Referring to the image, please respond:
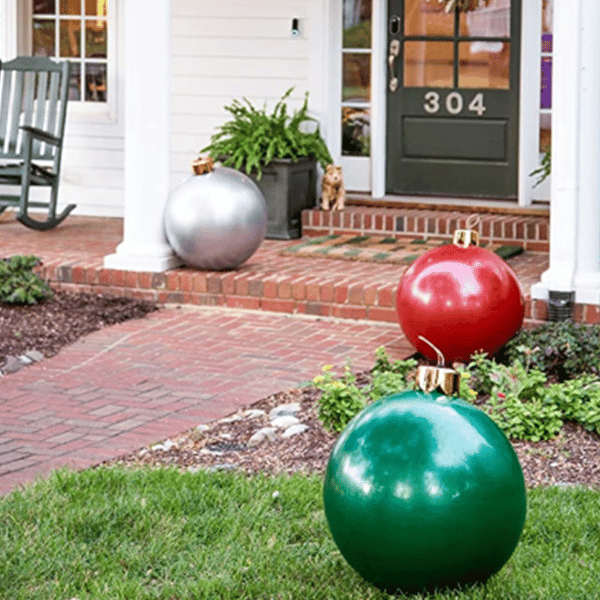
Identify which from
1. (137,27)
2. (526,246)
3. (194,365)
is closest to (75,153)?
(137,27)

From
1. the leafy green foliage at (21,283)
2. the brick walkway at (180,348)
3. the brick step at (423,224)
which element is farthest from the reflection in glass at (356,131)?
the leafy green foliage at (21,283)

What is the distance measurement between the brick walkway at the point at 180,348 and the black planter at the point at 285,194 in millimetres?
196

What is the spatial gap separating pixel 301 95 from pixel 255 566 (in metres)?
6.83

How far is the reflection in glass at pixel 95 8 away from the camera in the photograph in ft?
38.1

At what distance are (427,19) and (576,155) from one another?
3.00 meters

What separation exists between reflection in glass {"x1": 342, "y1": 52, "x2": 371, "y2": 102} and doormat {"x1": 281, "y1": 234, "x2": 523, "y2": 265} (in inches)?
46.9

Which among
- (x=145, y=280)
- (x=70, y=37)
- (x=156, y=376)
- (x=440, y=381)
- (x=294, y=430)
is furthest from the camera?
(x=70, y=37)

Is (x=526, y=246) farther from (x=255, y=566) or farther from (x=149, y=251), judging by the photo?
(x=255, y=566)

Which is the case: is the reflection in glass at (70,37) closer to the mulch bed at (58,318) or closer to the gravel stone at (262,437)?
the mulch bed at (58,318)

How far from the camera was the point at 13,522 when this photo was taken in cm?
488

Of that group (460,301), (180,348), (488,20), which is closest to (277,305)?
(180,348)

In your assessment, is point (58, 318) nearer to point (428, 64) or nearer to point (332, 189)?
point (332, 189)

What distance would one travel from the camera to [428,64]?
10.8 metres

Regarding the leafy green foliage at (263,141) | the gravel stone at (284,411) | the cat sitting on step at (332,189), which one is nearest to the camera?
the gravel stone at (284,411)
